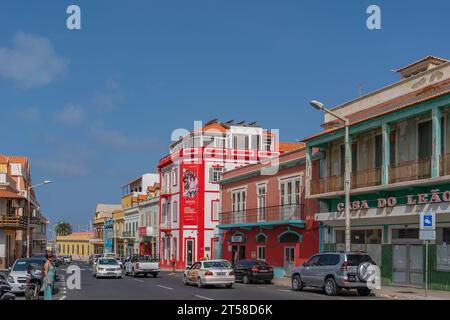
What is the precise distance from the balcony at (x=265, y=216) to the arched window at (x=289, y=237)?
0.86m

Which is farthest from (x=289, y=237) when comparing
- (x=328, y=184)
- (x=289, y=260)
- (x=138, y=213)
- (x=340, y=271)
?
(x=138, y=213)

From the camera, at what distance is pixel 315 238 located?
38.3 meters

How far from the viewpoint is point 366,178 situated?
32594 millimetres

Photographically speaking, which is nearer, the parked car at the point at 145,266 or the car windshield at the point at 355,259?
the car windshield at the point at 355,259

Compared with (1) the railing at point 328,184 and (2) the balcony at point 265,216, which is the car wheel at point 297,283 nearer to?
(1) the railing at point 328,184

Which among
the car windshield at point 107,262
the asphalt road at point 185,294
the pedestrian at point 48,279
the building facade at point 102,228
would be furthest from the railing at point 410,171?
the building facade at point 102,228

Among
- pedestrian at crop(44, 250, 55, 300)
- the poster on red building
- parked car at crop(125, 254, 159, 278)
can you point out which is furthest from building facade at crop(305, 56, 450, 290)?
the poster on red building

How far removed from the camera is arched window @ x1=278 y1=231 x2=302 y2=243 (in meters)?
40.4

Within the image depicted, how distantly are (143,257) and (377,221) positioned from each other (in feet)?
64.2

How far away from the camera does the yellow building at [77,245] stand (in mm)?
139625

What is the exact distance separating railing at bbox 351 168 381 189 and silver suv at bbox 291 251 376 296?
6.24 metres

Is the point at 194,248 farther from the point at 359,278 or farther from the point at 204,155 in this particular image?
the point at 359,278

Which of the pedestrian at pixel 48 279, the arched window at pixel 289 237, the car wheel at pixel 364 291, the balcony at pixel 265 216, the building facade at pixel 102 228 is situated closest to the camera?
the pedestrian at pixel 48 279
